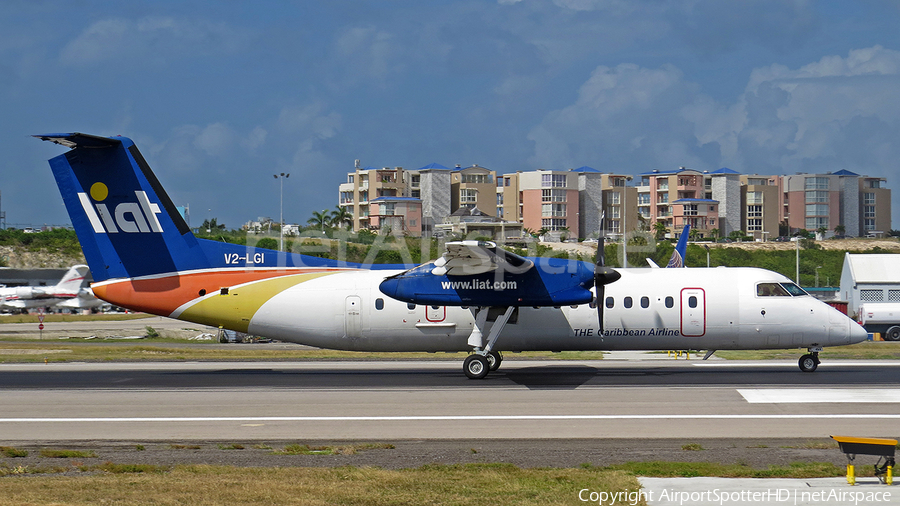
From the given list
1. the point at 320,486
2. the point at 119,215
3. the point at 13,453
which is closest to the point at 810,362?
the point at 320,486

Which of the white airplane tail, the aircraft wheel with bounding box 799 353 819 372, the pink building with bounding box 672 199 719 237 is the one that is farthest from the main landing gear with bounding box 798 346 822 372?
the pink building with bounding box 672 199 719 237

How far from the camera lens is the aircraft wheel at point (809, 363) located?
22.6 metres

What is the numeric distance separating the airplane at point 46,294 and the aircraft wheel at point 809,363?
61244mm

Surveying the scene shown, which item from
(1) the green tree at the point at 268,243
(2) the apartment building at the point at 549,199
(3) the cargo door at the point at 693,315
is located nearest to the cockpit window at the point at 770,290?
(3) the cargo door at the point at 693,315

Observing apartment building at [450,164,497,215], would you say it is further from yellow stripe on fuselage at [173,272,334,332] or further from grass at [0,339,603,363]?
yellow stripe on fuselage at [173,272,334,332]

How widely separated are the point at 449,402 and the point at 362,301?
5553mm

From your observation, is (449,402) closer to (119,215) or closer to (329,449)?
(329,449)

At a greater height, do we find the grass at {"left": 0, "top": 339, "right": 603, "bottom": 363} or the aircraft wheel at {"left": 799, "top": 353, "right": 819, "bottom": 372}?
the aircraft wheel at {"left": 799, "top": 353, "right": 819, "bottom": 372}

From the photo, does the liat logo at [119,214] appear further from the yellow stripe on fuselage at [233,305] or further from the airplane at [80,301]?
the airplane at [80,301]

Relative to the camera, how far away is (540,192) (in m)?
139

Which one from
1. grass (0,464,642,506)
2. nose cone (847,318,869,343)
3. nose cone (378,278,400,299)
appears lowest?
grass (0,464,642,506)

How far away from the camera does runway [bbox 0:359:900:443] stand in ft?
48.9

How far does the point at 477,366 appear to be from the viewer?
2170 cm

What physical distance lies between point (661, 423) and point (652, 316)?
276 inches
